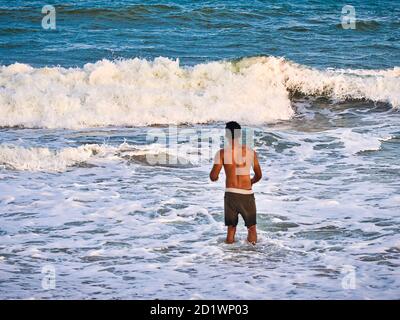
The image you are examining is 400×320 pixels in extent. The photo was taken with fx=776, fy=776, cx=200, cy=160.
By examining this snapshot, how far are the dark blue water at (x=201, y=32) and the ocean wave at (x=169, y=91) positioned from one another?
1769 millimetres

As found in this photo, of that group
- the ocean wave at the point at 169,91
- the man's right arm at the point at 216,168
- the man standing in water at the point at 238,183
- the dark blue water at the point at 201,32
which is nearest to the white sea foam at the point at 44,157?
the ocean wave at the point at 169,91

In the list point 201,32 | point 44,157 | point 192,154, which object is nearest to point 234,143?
point 192,154

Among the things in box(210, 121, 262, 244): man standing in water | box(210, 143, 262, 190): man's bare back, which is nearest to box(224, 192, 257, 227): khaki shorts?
box(210, 121, 262, 244): man standing in water

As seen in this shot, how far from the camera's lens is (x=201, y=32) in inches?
998

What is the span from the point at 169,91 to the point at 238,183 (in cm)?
945

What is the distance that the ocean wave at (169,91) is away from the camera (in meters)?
16.3

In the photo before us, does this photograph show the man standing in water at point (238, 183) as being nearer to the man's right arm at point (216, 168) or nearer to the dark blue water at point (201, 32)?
the man's right arm at point (216, 168)

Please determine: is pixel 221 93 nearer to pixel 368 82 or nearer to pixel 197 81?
pixel 197 81

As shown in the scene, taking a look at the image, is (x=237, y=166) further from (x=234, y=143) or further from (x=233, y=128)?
(x=233, y=128)

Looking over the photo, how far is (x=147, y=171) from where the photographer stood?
12172 millimetres

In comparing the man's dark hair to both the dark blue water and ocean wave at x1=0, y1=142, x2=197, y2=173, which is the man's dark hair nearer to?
ocean wave at x1=0, y1=142, x2=197, y2=173

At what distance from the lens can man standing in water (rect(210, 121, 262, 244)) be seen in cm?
867

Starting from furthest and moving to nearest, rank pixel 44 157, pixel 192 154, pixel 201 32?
pixel 201 32 → pixel 192 154 → pixel 44 157
